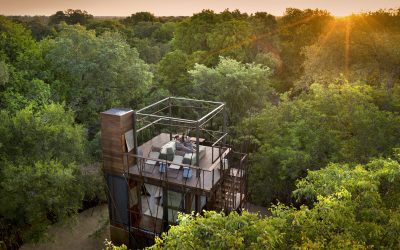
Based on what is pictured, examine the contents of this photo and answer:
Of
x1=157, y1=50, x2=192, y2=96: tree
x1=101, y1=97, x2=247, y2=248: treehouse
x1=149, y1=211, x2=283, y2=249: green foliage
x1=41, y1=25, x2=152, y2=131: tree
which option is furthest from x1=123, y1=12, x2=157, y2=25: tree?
x1=149, y1=211, x2=283, y2=249: green foliage

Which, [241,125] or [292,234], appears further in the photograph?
[241,125]

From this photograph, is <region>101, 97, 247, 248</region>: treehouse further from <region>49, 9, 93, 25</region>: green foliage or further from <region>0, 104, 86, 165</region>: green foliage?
<region>49, 9, 93, 25</region>: green foliage

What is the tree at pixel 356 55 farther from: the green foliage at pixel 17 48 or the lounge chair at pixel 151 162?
the green foliage at pixel 17 48

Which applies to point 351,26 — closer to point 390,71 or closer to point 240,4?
point 390,71

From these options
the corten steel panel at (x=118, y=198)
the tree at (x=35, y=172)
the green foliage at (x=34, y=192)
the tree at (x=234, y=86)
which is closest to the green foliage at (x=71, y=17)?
the tree at (x=234, y=86)

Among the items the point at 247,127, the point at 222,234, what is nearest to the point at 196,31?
the point at 247,127

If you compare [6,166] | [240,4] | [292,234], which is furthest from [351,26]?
[6,166]
